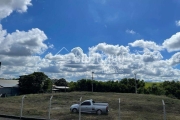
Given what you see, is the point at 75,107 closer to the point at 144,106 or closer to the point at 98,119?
the point at 98,119

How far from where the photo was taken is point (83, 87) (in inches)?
2623

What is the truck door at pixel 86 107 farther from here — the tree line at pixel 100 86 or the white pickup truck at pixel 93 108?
the tree line at pixel 100 86

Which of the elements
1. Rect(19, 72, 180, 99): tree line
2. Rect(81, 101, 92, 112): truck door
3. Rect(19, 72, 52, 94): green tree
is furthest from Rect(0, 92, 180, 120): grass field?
Rect(19, 72, 52, 94): green tree

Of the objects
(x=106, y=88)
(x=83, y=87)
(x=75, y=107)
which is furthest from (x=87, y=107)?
(x=83, y=87)


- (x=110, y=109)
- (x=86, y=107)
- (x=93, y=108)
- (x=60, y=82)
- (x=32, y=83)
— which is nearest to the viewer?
(x=93, y=108)

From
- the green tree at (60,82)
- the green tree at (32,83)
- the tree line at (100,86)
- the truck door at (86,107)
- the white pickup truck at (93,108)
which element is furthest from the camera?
the green tree at (60,82)

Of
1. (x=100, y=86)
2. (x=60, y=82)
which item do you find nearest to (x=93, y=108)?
(x=100, y=86)

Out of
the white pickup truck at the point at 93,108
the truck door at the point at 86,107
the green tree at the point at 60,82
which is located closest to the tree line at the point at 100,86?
the green tree at the point at 60,82

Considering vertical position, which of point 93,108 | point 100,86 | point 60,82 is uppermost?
point 60,82

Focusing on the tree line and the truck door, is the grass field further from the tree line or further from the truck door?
the tree line

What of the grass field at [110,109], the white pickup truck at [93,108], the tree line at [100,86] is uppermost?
the tree line at [100,86]

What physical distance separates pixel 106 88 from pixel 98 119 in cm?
4748

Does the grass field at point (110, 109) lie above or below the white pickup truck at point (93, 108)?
below

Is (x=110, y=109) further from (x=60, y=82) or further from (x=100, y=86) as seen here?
(x=60, y=82)
